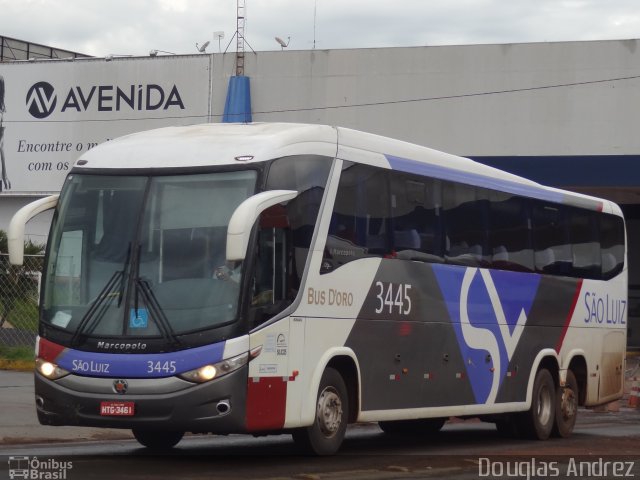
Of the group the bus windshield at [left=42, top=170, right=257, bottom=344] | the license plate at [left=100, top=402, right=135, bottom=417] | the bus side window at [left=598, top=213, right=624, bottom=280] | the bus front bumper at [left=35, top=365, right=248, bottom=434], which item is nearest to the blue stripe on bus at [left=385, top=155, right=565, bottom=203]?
the bus side window at [left=598, top=213, right=624, bottom=280]

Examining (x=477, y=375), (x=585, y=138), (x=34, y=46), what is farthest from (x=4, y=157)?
(x=477, y=375)

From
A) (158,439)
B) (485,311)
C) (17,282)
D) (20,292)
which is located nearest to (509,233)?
(485,311)

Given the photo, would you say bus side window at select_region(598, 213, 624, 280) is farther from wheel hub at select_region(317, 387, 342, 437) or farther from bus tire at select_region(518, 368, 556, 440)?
wheel hub at select_region(317, 387, 342, 437)

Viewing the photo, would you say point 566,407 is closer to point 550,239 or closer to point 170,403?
point 550,239

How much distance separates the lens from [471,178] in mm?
16141

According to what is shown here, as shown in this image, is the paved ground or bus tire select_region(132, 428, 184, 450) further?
the paved ground

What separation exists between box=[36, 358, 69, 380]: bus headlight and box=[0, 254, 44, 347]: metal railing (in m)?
10.4

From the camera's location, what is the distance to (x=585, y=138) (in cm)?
4159

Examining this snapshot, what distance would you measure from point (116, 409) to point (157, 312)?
3.13 feet

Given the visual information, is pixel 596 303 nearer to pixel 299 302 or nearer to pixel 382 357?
pixel 382 357

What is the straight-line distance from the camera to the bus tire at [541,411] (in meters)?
17.5

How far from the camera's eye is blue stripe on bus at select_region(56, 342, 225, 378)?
11.3 meters

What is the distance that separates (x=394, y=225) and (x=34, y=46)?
173 ft

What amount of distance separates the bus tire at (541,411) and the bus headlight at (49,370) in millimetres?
7807
